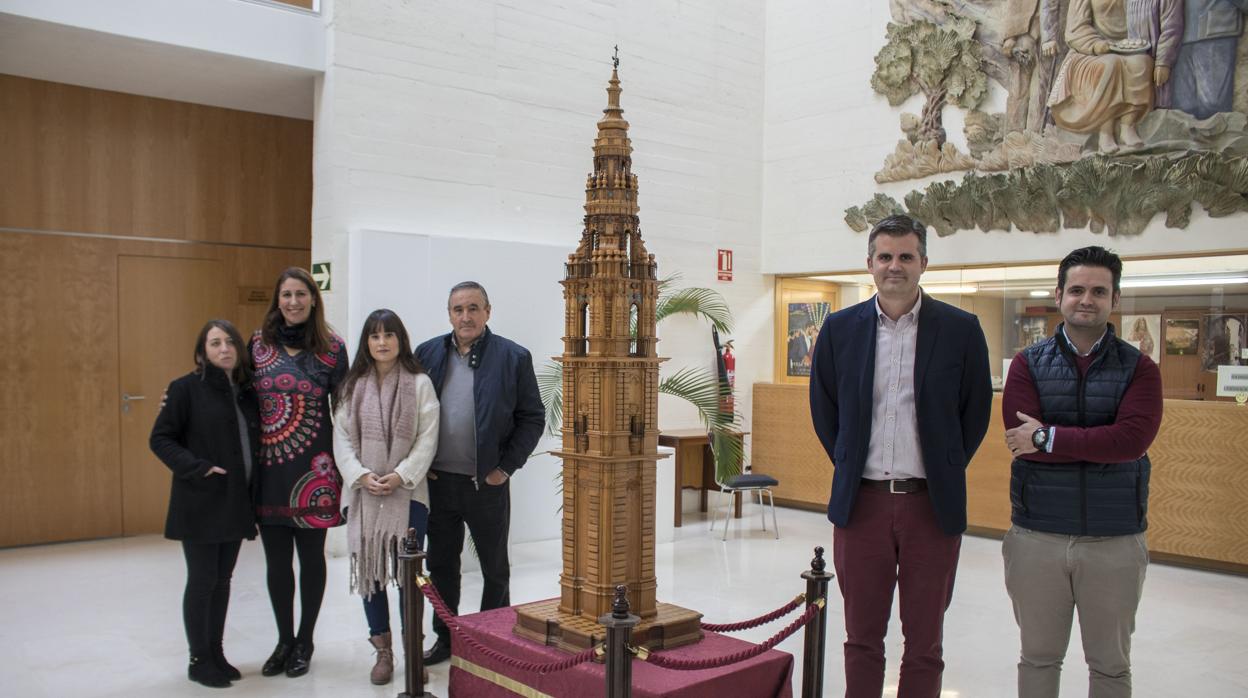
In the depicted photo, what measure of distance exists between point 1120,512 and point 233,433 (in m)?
3.36

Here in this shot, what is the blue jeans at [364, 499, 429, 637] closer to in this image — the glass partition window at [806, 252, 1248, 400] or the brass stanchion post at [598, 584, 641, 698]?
the brass stanchion post at [598, 584, 641, 698]

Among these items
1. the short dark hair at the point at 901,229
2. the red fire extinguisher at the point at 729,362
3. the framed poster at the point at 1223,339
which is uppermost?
the short dark hair at the point at 901,229

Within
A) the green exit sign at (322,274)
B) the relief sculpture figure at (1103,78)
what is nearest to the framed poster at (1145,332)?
the relief sculpture figure at (1103,78)

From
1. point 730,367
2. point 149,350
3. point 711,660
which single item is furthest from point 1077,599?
point 149,350

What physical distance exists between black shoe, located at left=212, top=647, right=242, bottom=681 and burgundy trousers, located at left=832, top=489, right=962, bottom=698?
2.66 meters

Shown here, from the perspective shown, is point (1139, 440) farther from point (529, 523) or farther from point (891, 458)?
point (529, 523)

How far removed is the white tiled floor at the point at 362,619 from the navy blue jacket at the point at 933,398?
1538mm

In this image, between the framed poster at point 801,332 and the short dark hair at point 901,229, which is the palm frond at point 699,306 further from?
the short dark hair at point 901,229

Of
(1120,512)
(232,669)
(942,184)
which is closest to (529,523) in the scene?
(232,669)

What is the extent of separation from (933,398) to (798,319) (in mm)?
6388

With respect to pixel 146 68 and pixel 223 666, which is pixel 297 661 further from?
pixel 146 68

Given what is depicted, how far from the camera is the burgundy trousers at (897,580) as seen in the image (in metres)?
3.04

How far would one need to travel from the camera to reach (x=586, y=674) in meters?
3.22

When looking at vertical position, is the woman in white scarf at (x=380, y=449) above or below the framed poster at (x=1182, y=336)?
below
